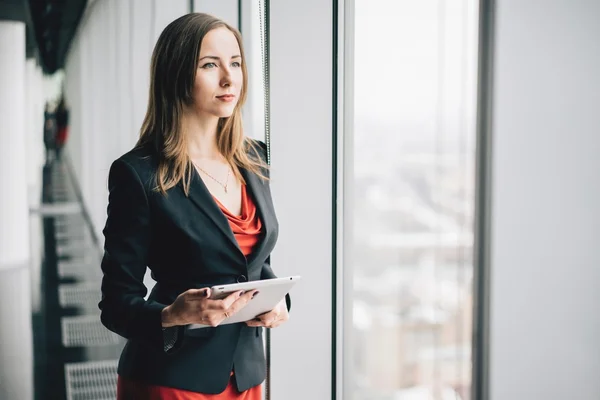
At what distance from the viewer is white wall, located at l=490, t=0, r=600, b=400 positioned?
212 cm

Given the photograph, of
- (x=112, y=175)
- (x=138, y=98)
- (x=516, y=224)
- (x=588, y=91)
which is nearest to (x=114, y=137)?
(x=138, y=98)

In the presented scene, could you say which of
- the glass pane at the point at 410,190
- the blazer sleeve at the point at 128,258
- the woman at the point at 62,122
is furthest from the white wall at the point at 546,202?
the woman at the point at 62,122

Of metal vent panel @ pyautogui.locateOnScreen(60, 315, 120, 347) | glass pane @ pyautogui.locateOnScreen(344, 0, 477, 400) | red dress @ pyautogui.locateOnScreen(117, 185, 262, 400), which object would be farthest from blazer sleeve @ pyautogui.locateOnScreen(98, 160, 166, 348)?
metal vent panel @ pyautogui.locateOnScreen(60, 315, 120, 347)

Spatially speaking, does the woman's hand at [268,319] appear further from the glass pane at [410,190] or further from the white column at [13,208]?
the white column at [13,208]

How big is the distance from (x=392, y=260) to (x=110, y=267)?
1214mm

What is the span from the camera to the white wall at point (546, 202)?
83.4 inches

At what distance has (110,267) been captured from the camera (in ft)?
4.17

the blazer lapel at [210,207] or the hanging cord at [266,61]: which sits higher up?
the hanging cord at [266,61]

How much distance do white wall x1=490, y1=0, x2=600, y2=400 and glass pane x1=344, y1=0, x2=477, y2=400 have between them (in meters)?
0.11

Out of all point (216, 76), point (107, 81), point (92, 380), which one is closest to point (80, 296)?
point (92, 380)

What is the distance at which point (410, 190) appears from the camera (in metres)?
2.24

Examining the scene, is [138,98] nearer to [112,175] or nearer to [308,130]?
[308,130]

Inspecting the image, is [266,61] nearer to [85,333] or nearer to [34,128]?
[34,128]

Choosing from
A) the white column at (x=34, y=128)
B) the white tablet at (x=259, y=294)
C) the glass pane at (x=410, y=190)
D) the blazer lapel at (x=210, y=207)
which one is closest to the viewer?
the white tablet at (x=259, y=294)
